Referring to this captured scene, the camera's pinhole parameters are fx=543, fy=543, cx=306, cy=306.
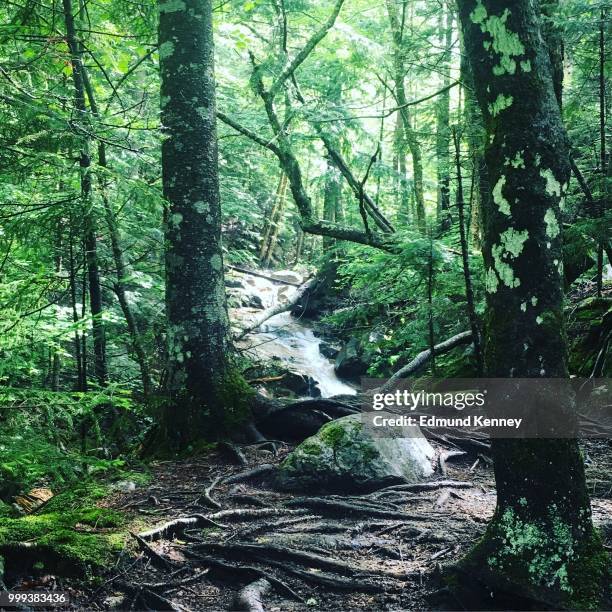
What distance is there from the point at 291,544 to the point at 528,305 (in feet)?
8.07

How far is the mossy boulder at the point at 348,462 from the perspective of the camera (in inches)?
209

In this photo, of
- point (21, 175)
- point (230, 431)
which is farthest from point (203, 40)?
point (230, 431)

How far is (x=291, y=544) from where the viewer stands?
4.04 meters

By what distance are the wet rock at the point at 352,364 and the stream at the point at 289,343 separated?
29 centimetres

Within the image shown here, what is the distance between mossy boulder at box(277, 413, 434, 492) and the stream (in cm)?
716

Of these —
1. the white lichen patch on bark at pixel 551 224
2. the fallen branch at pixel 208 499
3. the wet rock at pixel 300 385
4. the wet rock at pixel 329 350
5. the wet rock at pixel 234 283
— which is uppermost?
the wet rock at pixel 234 283

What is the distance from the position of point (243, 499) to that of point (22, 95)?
3.77 m

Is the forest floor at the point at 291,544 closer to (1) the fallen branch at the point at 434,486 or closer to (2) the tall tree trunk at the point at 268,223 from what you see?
(1) the fallen branch at the point at 434,486

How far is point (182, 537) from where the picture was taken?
414 cm

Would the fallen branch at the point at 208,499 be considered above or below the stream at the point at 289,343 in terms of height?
below

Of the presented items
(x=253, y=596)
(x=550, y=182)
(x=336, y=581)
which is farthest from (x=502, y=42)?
(x=253, y=596)

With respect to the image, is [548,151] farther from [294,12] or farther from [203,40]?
[294,12]

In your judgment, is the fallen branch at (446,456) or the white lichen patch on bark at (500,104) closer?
the white lichen patch on bark at (500,104)

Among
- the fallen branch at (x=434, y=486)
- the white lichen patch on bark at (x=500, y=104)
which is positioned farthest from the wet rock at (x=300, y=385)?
the white lichen patch on bark at (x=500, y=104)
